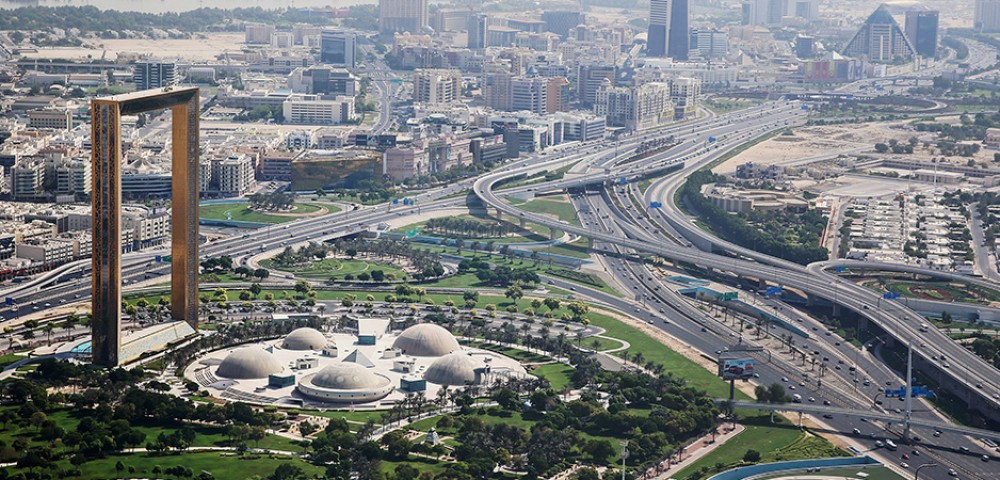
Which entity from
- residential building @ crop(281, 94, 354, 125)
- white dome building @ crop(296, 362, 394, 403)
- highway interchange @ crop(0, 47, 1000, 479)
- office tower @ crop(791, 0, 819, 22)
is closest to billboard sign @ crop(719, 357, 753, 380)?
highway interchange @ crop(0, 47, 1000, 479)

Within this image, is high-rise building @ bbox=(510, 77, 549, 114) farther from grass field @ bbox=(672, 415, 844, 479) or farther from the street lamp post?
the street lamp post

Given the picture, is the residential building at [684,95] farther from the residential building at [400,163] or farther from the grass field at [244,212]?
the grass field at [244,212]

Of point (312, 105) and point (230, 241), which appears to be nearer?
point (230, 241)

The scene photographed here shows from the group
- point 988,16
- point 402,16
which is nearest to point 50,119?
point 402,16

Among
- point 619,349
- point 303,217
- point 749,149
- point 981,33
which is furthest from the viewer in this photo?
point 981,33

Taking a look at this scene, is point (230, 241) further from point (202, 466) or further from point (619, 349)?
point (202, 466)

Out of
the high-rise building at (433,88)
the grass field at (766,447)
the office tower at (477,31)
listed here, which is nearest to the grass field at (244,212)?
the grass field at (766,447)

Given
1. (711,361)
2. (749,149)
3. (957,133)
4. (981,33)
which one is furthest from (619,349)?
(981,33)
